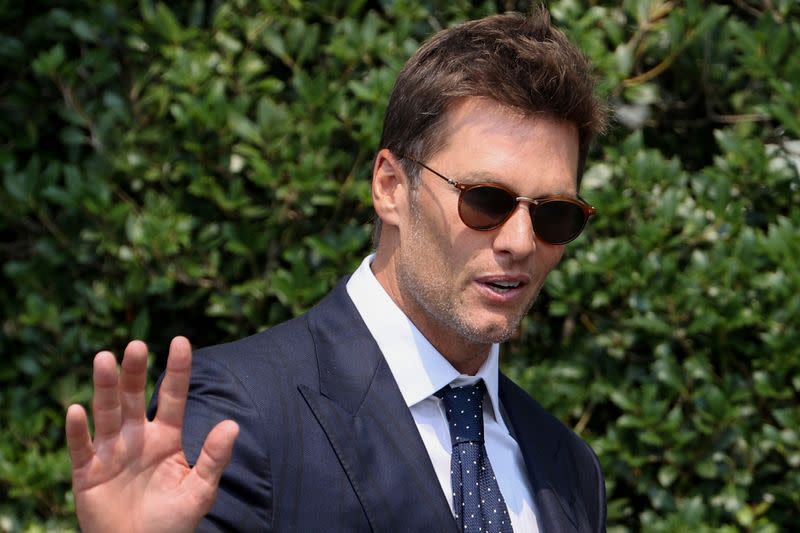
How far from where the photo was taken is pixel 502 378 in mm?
2916

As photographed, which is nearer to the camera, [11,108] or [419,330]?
[419,330]

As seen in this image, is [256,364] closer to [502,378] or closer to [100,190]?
[502,378]

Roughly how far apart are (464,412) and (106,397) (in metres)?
0.98

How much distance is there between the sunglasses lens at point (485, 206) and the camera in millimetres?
2432

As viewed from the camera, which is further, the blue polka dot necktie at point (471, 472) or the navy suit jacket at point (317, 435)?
the blue polka dot necktie at point (471, 472)

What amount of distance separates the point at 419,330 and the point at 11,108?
7.37ft

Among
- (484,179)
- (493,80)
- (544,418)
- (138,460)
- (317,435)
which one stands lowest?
(544,418)

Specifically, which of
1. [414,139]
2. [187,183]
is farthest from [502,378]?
[187,183]

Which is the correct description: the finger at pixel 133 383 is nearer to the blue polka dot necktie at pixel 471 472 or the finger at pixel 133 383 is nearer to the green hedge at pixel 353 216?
the blue polka dot necktie at pixel 471 472

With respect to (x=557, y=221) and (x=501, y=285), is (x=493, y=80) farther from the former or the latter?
(x=501, y=285)

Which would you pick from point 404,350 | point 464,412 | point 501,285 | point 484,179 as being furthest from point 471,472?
point 484,179

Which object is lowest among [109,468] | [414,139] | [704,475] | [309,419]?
[704,475]

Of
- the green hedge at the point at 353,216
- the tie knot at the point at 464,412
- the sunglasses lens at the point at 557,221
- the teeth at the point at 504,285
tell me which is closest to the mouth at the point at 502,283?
the teeth at the point at 504,285

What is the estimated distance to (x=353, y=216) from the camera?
13.0ft
